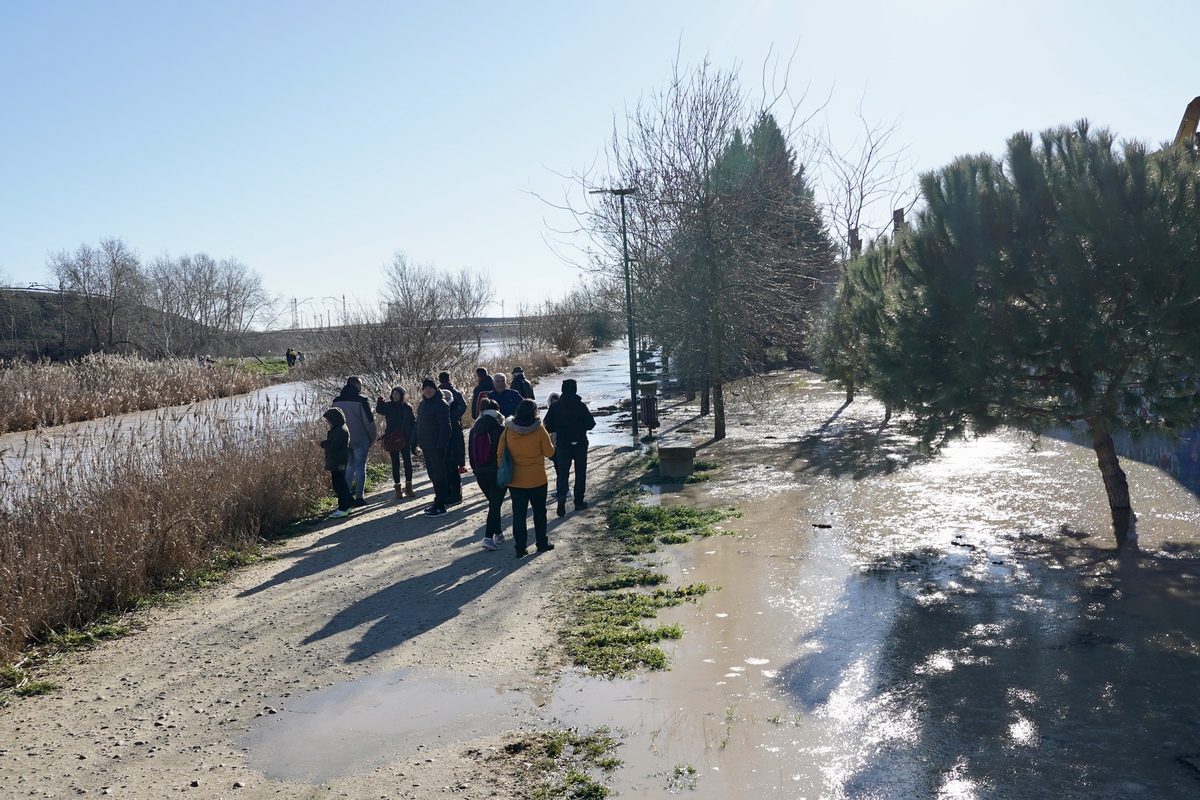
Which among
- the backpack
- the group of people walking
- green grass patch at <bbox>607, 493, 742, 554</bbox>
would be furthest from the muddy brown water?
the backpack

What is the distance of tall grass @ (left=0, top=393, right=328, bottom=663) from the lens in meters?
7.35

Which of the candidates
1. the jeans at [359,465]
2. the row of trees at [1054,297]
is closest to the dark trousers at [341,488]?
the jeans at [359,465]

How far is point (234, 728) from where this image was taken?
5277mm

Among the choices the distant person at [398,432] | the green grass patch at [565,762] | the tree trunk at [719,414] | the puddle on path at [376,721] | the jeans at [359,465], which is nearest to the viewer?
the green grass patch at [565,762]

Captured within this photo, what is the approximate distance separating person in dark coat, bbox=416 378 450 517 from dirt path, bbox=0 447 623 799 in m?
1.43

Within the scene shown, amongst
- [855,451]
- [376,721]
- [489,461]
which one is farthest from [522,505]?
[855,451]

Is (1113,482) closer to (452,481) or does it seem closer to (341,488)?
(452,481)

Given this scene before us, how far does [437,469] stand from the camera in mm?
11727

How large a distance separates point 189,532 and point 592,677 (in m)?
5.61

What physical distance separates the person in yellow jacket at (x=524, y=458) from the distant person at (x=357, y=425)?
397cm

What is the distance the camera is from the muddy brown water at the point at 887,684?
4.38m

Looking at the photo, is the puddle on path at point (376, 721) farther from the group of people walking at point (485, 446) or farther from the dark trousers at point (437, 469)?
the dark trousers at point (437, 469)

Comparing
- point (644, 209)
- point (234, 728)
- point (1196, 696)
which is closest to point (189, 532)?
point (234, 728)

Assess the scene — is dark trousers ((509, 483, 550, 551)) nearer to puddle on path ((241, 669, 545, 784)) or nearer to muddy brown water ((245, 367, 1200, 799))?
muddy brown water ((245, 367, 1200, 799))
